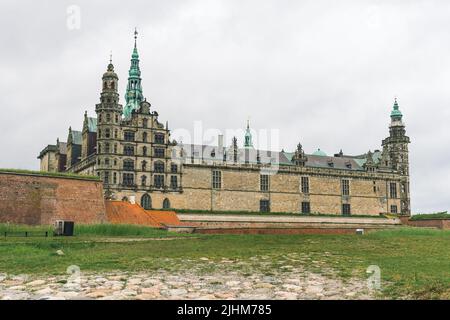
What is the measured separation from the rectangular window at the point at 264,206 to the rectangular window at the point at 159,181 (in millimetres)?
15510

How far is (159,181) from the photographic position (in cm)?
5947

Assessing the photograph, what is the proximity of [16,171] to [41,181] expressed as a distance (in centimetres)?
212

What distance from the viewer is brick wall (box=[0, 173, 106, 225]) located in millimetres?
37031

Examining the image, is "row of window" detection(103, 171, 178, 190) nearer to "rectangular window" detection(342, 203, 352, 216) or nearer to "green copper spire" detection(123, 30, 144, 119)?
"green copper spire" detection(123, 30, 144, 119)

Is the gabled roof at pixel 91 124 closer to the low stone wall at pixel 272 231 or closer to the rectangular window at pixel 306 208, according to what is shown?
the rectangular window at pixel 306 208

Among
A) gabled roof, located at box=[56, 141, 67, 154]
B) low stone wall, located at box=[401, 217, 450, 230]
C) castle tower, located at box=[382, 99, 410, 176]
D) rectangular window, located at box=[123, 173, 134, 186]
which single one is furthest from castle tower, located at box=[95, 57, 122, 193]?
castle tower, located at box=[382, 99, 410, 176]

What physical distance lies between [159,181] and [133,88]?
19.9 m

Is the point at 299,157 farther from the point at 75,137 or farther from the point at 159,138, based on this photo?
the point at 75,137

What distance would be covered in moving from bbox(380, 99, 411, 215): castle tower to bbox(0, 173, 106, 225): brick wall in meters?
53.5

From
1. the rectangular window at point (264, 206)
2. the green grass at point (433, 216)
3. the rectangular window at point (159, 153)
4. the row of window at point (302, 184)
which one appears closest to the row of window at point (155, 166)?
the rectangular window at point (159, 153)

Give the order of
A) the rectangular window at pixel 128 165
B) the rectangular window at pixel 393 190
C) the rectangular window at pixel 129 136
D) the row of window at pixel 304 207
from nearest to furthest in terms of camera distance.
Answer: the rectangular window at pixel 128 165, the rectangular window at pixel 129 136, the row of window at pixel 304 207, the rectangular window at pixel 393 190

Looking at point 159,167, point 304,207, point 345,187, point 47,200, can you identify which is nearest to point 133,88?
point 159,167

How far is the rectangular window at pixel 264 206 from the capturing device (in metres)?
68.1
